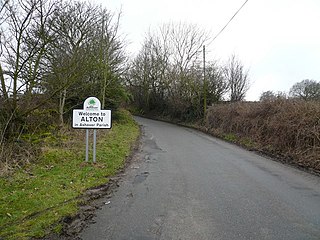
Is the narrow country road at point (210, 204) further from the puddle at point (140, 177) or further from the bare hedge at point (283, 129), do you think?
the bare hedge at point (283, 129)

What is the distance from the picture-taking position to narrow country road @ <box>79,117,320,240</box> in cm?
421

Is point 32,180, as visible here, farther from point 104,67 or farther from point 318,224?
point 104,67

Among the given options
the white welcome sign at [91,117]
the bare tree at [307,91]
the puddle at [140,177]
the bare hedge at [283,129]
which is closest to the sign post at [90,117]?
the white welcome sign at [91,117]

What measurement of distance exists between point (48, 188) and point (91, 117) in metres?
3.06

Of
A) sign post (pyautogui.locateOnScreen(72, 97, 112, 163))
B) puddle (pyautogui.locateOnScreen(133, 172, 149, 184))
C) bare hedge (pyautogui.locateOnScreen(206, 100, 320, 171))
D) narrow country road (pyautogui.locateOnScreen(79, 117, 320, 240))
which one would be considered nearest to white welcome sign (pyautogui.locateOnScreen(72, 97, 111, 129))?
sign post (pyautogui.locateOnScreen(72, 97, 112, 163))

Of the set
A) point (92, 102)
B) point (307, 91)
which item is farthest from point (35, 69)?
point (307, 91)

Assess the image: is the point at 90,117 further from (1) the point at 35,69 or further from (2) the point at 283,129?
(2) the point at 283,129

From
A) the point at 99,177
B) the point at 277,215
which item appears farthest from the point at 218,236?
the point at 99,177

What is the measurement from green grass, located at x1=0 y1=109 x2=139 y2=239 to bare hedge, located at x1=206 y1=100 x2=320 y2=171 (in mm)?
6812

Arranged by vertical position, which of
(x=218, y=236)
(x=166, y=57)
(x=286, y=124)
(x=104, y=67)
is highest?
(x=166, y=57)

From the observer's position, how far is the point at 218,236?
4.08 m

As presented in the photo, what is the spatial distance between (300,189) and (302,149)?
182 inches

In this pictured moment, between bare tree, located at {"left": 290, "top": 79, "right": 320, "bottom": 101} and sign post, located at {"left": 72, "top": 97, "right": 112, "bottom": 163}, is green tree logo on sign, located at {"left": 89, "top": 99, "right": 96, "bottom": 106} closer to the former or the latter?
sign post, located at {"left": 72, "top": 97, "right": 112, "bottom": 163}

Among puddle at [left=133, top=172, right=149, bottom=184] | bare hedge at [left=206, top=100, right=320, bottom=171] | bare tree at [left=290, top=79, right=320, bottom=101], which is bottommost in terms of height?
puddle at [left=133, top=172, right=149, bottom=184]
